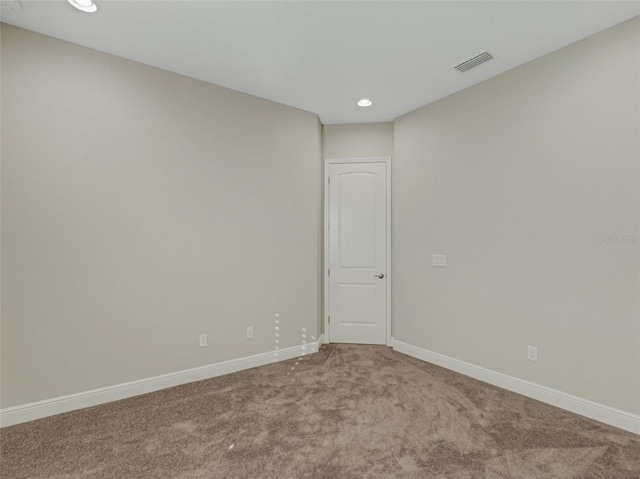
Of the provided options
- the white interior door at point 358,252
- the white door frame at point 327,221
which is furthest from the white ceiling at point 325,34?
the white interior door at point 358,252

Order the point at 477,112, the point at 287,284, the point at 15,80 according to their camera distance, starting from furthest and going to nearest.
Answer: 1. the point at 287,284
2. the point at 477,112
3. the point at 15,80

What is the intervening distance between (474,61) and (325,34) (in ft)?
4.46

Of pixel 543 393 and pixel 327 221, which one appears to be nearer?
pixel 543 393

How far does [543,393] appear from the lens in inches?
106

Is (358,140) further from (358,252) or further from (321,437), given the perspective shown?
(321,437)

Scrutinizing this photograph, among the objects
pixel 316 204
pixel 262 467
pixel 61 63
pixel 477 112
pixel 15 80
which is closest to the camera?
pixel 262 467

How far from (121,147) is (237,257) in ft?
4.71

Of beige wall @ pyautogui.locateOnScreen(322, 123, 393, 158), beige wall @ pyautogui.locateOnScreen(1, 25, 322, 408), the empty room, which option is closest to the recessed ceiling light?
the empty room

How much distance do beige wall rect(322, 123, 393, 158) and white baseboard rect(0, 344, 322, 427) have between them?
2.57m

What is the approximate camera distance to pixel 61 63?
2.54m

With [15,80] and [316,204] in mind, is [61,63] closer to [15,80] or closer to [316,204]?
[15,80]

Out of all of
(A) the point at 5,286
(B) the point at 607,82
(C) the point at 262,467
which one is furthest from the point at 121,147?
(B) the point at 607,82

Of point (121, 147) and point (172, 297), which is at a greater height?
point (121, 147)

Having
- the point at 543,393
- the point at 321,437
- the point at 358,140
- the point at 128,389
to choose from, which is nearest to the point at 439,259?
the point at 543,393
